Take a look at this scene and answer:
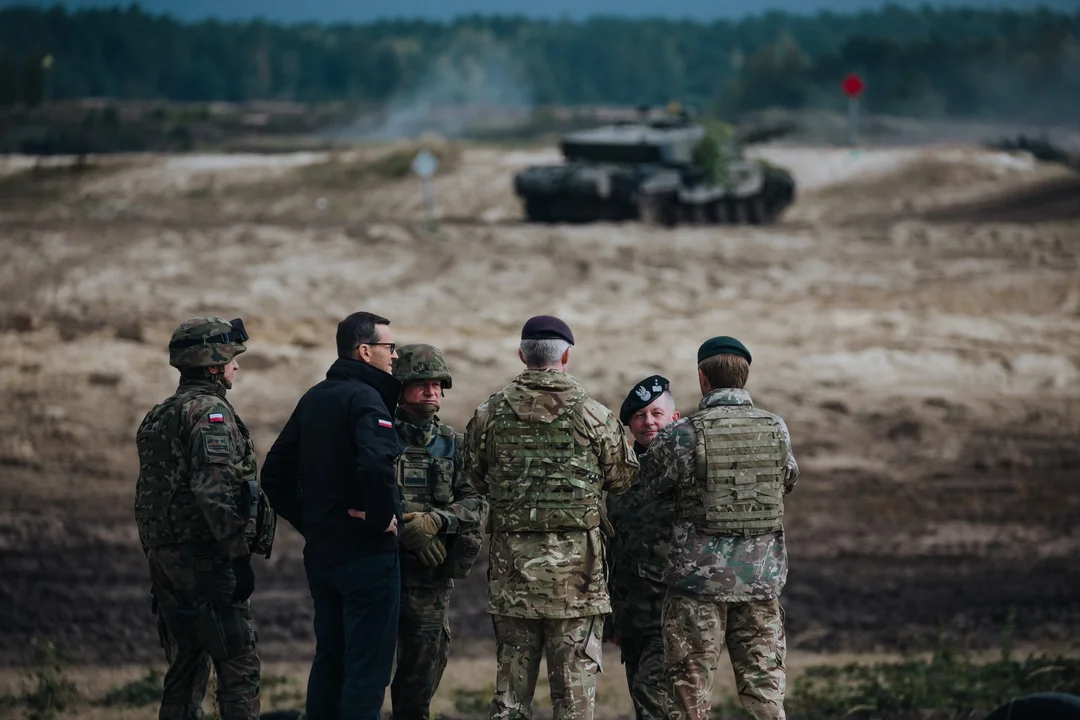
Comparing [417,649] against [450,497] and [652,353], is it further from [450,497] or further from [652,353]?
[652,353]

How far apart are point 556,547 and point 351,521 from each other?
0.77 meters

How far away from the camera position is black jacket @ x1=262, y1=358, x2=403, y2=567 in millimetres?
5562

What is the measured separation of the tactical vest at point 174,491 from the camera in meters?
5.98

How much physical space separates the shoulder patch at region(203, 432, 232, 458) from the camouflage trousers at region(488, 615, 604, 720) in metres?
1.23

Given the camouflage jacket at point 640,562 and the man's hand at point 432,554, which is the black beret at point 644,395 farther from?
the man's hand at point 432,554

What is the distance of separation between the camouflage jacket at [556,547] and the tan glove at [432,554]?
1.18 feet

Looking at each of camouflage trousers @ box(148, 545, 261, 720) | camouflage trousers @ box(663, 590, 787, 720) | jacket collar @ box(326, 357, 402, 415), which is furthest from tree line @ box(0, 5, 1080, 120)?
camouflage trousers @ box(663, 590, 787, 720)

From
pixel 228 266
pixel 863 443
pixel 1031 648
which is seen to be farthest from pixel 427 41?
pixel 1031 648

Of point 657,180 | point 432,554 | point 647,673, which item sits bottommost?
point 647,673

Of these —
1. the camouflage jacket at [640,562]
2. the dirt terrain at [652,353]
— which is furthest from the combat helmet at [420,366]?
the dirt terrain at [652,353]

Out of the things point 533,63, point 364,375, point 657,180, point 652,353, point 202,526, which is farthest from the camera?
point 533,63

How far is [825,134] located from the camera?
167 feet

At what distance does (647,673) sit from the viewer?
611 cm

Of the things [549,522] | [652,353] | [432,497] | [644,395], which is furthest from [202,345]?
[652,353]
